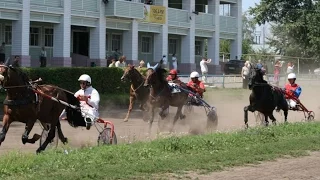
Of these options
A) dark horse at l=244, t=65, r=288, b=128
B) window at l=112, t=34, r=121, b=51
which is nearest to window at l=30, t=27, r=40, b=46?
window at l=112, t=34, r=121, b=51

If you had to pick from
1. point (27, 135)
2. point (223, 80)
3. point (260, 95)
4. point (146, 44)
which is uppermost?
point (146, 44)

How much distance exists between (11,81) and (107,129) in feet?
8.43

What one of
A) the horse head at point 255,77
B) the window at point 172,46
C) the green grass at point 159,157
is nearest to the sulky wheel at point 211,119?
the horse head at point 255,77

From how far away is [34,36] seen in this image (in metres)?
47.2

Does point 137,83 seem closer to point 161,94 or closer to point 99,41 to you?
point 161,94

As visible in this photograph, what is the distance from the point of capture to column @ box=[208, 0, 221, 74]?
61.3 m

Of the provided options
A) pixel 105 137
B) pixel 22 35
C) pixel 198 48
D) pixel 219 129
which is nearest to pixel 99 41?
pixel 22 35

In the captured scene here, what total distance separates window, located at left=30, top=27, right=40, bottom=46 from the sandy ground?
14.3 m

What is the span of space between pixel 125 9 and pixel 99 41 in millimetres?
3048

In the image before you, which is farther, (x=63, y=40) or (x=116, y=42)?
(x=116, y=42)

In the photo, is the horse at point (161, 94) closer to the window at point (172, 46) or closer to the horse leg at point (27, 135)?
the horse leg at point (27, 135)

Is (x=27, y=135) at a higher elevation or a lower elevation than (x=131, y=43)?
lower

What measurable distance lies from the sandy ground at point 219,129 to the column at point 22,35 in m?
11.9

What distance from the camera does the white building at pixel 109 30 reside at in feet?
141
